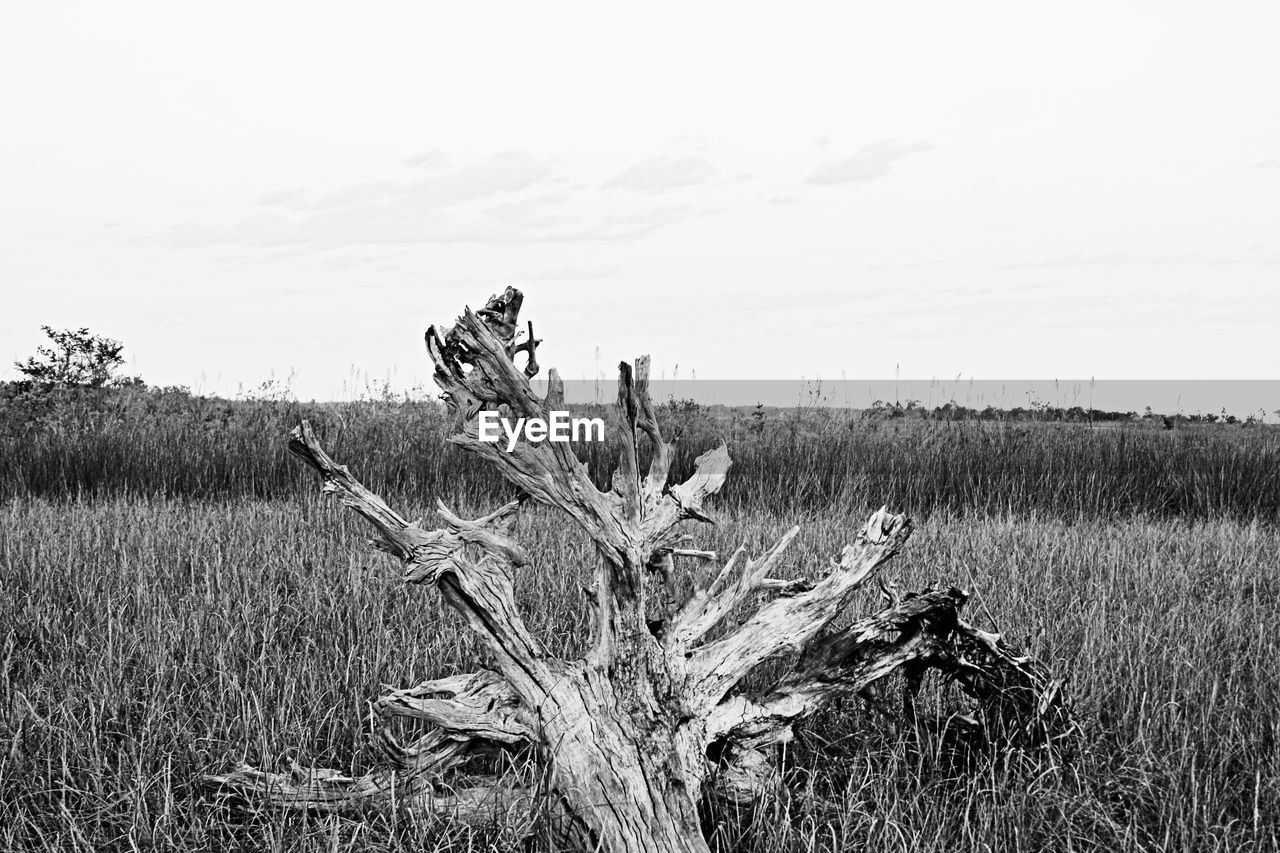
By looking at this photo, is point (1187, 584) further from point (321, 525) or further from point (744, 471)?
point (321, 525)

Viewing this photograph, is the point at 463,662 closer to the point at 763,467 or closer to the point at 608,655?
the point at 608,655

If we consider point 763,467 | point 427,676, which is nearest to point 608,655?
point 427,676

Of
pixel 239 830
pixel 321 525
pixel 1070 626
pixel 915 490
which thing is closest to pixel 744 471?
pixel 915 490

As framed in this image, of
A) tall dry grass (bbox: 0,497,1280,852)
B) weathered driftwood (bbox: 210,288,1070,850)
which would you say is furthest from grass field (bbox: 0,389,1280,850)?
weathered driftwood (bbox: 210,288,1070,850)

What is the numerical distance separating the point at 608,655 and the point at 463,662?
5.10 ft

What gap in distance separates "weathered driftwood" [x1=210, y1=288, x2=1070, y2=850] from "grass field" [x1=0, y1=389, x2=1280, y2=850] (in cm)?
17

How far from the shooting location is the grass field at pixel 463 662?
9.65ft

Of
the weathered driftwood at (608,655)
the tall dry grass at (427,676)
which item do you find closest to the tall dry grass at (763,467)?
the tall dry grass at (427,676)

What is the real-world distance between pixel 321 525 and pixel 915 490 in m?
5.88

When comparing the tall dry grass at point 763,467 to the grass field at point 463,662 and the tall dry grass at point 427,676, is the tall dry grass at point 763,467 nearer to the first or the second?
the grass field at point 463,662

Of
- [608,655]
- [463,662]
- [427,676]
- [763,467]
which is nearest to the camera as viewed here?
[608,655]

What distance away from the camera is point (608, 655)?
285cm

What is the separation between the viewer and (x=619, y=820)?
2535 millimetres

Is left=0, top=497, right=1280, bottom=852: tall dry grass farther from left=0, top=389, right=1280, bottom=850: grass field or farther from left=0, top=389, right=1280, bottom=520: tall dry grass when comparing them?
left=0, top=389, right=1280, bottom=520: tall dry grass
